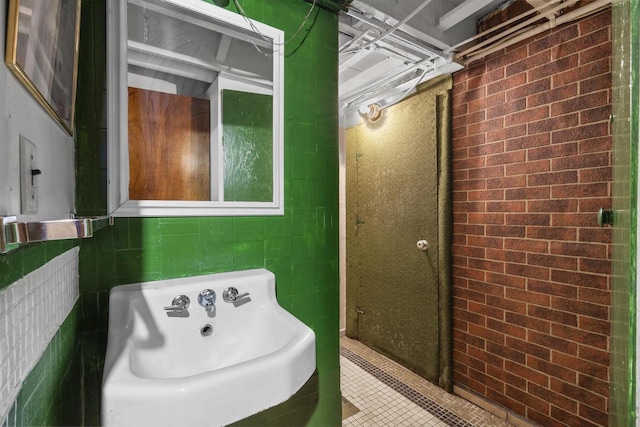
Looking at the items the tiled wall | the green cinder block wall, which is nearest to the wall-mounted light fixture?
the green cinder block wall

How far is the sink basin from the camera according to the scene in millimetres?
618

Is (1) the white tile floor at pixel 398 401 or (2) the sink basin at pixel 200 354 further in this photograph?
(1) the white tile floor at pixel 398 401

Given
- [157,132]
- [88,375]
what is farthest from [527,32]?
[88,375]

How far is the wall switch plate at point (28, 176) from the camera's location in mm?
455

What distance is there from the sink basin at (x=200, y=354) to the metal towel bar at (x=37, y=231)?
17.7 inches

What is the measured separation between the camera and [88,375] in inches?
37.9

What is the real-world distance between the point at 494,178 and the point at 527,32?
0.80 metres

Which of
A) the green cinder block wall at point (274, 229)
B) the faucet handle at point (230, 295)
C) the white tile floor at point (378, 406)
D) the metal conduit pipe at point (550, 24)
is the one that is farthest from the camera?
the white tile floor at point (378, 406)

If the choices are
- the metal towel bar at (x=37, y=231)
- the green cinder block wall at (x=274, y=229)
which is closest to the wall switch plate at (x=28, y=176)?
the metal towel bar at (x=37, y=231)

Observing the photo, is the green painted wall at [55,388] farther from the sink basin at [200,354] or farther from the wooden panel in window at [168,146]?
the wooden panel in window at [168,146]

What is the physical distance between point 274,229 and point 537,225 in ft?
4.74

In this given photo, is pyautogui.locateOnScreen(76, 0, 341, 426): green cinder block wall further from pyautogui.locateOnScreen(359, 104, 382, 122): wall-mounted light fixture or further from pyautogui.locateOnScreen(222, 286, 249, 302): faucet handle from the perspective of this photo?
pyautogui.locateOnScreen(359, 104, 382, 122): wall-mounted light fixture

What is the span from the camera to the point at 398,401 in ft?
6.41

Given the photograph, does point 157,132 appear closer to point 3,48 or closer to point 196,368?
point 3,48
